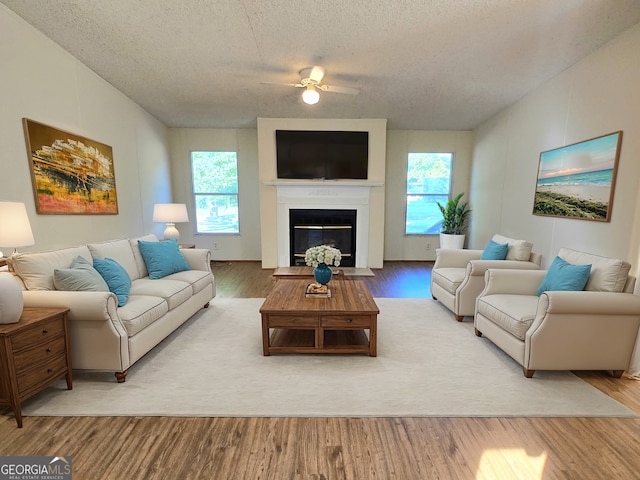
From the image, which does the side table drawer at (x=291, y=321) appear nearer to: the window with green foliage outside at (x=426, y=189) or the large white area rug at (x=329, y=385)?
the large white area rug at (x=329, y=385)

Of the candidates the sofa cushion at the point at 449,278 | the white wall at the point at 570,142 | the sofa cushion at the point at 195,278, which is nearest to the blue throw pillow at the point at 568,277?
the white wall at the point at 570,142

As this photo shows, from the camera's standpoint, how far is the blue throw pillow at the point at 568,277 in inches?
93.5

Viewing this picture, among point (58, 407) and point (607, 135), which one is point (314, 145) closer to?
point (607, 135)

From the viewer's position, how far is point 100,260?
261cm

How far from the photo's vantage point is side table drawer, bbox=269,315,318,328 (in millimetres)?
2490

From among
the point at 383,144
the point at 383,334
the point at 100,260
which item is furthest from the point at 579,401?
the point at 383,144

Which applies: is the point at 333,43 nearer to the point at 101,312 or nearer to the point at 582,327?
the point at 101,312

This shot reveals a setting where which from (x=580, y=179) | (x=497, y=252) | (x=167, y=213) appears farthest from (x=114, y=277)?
(x=580, y=179)

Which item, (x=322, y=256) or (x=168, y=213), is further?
(x=168, y=213)

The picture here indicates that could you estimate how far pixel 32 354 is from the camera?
1781 mm

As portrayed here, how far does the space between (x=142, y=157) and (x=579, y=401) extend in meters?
6.00

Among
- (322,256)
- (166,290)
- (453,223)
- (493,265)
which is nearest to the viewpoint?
(166,290)

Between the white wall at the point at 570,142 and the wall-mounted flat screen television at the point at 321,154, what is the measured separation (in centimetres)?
228

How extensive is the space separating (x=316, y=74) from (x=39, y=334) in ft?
11.6
